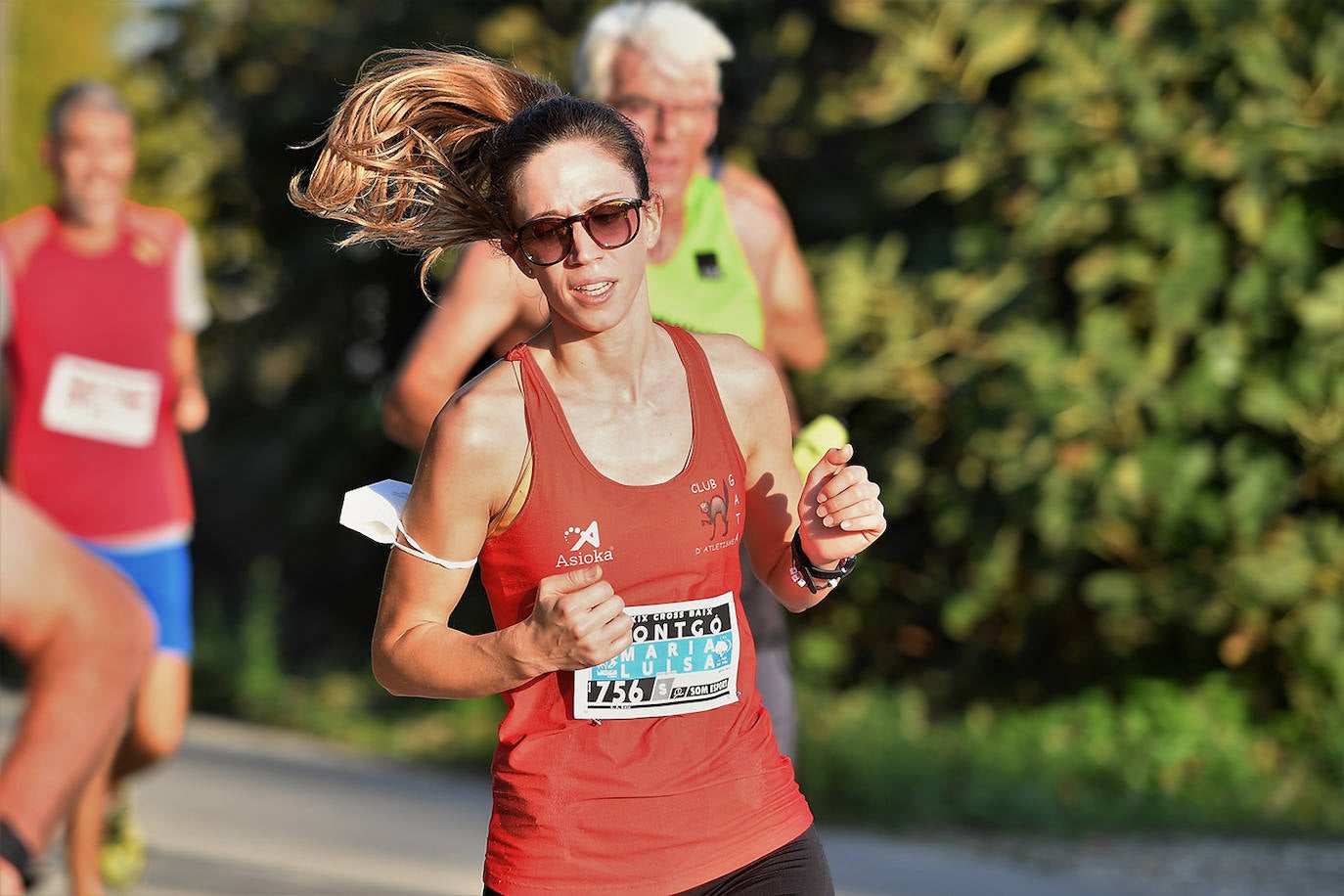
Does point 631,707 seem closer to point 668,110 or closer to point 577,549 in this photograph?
point 577,549

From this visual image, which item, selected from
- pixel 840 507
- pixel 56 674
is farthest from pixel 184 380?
pixel 56 674

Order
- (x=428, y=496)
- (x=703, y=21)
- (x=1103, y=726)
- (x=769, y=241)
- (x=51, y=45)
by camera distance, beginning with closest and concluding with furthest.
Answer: (x=428, y=496) → (x=703, y=21) → (x=769, y=241) → (x=1103, y=726) → (x=51, y=45)

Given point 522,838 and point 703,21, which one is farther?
point 703,21

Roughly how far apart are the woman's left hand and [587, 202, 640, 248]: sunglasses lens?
1.37 ft

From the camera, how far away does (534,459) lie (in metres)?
2.65

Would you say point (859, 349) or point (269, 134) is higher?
point (269, 134)

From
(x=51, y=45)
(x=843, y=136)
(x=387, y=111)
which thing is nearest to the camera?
(x=387, y=111)

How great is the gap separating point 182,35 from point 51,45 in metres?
18.3

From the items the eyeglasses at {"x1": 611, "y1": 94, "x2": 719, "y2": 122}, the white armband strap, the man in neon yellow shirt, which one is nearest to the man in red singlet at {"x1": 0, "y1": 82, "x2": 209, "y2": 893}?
the man in neon yellow shirt

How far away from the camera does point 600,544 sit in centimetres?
265

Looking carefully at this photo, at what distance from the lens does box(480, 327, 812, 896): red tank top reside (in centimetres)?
265

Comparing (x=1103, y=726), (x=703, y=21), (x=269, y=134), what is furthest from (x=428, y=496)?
(x=269, y=134)

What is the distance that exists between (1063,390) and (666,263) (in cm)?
353

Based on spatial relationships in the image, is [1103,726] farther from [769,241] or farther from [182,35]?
[182,35]
